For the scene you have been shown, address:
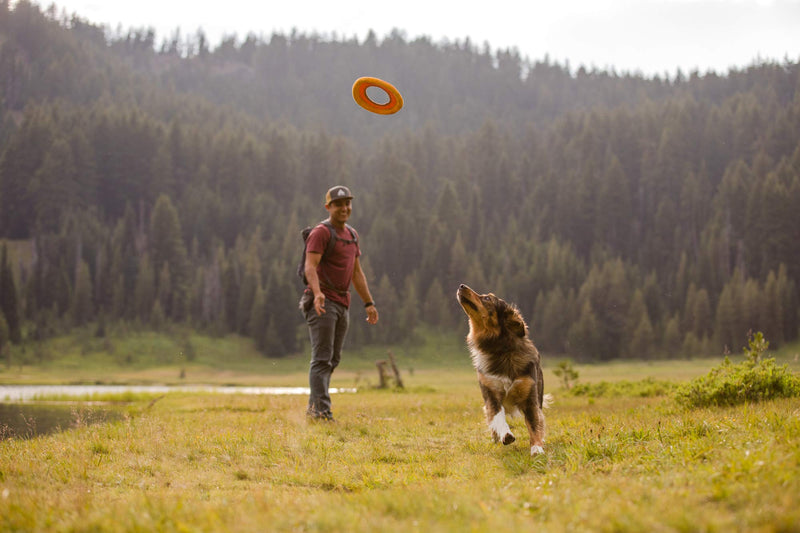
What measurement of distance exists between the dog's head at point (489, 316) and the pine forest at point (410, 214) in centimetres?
5872

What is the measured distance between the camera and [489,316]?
26.5ft

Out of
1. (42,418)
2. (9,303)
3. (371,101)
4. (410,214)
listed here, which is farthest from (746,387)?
(410,214)

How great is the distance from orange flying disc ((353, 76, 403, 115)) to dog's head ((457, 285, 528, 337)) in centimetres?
487

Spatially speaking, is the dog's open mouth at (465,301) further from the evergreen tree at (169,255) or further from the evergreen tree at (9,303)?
the evergreen tree at (169,255)

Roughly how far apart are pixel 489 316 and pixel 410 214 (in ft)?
290

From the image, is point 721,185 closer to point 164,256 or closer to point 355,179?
point 355,179

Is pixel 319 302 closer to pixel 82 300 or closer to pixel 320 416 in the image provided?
pixel 320 416

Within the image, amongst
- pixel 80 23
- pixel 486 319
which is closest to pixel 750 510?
pixel 486 319

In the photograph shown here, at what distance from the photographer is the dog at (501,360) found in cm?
769

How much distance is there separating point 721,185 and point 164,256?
74166mm

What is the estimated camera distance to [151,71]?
191 m

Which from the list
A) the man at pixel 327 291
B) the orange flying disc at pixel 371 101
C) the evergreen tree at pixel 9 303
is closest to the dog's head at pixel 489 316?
Answer: the man at pixel 327 291

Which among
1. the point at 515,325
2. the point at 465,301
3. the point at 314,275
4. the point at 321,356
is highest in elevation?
the point at 314,275

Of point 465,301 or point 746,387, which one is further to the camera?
point 746,387
